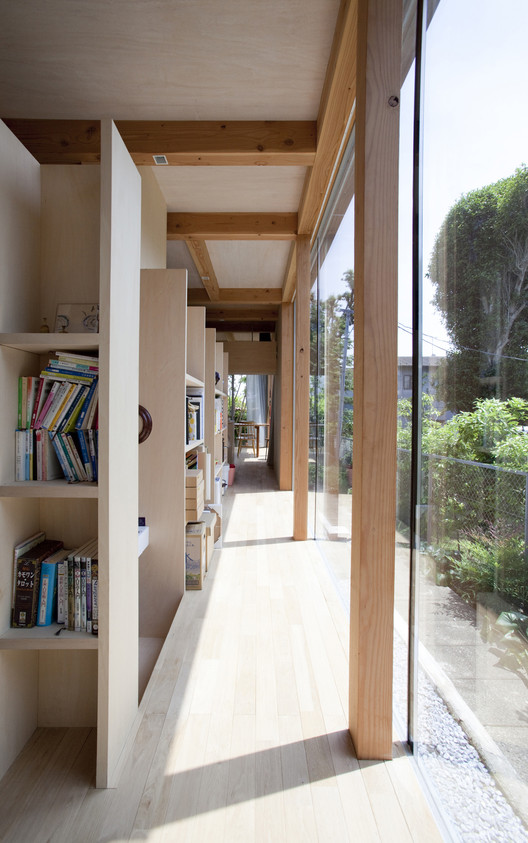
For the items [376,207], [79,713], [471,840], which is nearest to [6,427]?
[79,713]

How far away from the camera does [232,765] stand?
4.98 feet

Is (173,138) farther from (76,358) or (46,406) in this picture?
(46,406)

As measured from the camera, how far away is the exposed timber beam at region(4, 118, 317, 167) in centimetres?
262

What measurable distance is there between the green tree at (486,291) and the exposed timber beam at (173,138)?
174 cm

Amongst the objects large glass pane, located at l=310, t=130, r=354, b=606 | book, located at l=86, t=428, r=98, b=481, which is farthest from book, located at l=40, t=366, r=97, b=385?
large glass pane, located at l=310, t=130, r=354, b=606

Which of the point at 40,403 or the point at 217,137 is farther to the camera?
the point at 217,137

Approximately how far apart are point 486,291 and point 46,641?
5.02ft

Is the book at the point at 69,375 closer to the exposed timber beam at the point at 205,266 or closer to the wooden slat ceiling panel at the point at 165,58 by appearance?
the wooden slat ceiling panel at the point at 165,58

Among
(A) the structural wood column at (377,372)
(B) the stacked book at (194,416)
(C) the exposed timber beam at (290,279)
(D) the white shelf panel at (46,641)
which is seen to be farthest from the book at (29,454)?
(C) the exposed timber beam at (290,279)

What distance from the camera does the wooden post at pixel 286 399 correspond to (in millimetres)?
6684

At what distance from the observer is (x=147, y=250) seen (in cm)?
322

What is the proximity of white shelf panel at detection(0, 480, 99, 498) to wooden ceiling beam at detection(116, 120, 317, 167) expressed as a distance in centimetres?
204

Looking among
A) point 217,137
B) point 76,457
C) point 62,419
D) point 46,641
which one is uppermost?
point 217,137

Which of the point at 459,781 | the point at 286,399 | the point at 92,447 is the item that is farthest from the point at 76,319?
the point at 286,399
